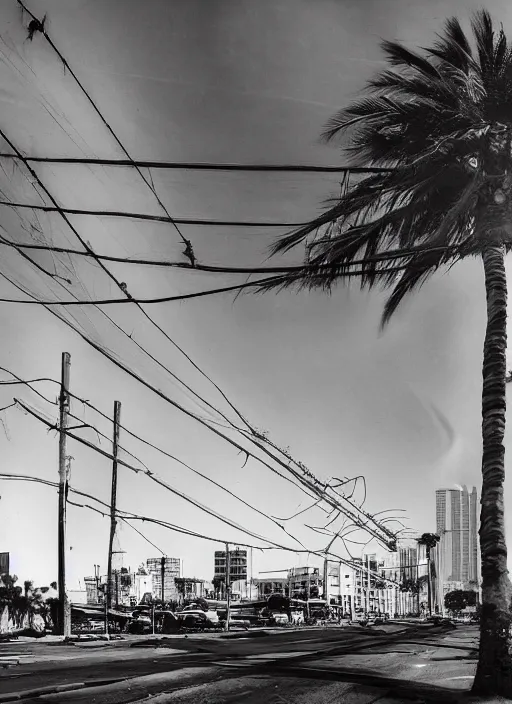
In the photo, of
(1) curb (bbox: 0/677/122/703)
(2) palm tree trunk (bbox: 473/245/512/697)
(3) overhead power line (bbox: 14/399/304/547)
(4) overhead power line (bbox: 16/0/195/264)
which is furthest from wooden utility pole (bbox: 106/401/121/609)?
(2) palm tree trunk (bbox: 473/245/512/697)

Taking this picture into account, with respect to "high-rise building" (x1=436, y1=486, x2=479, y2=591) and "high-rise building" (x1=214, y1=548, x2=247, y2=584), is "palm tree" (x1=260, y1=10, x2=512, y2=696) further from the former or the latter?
"high-rise building" (x1=214, y1=548, x2=247, y2=584)

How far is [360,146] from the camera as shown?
1040 cm

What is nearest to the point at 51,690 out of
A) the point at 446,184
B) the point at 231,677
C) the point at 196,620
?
the point at 231,677

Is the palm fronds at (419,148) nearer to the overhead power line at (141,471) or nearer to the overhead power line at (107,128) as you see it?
the overhead power line at (107,128)

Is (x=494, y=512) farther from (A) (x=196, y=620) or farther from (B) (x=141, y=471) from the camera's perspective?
(A) (x=196, y=620)

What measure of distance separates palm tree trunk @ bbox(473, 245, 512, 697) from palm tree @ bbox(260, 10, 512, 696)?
1 cm

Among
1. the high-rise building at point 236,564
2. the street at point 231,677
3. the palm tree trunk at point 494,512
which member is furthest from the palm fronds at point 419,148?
the high-rise building at point 236,564

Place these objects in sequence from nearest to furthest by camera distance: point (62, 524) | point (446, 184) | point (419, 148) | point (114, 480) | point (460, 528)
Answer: point (419, 148)
point (446, 184)
point (460, 528)
point (114, 480)
point (62, 524)

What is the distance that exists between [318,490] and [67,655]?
5.78m

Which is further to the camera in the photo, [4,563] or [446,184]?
[4,563]

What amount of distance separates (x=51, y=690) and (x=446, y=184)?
26.2ft

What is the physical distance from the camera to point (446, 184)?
10.1 meters

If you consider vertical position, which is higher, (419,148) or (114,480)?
(419,148)

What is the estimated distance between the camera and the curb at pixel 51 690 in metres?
7.24
